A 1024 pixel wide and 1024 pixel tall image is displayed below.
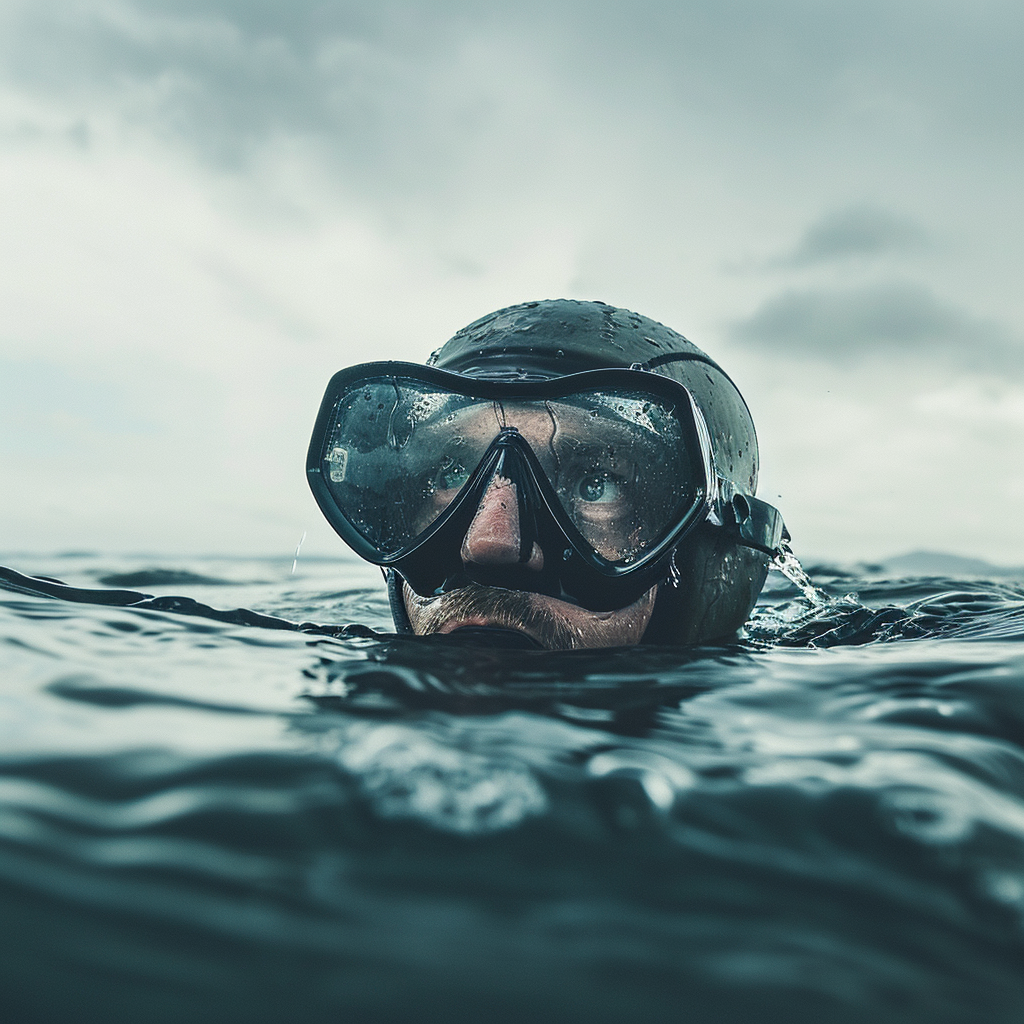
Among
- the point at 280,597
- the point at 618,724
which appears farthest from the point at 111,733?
the point at 280,597

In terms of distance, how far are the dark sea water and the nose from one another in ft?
2.42

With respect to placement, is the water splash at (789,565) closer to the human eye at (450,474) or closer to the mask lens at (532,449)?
the mask lens at (532,449)

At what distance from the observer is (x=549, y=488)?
224cm

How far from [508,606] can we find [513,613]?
0.03m

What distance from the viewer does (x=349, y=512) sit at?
261 cm

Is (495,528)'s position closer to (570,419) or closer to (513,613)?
(513,613)

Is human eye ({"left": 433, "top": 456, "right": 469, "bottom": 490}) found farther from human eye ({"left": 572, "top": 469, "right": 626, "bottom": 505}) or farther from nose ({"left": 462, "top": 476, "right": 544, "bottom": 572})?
human eye ({"left": 572, "top": 469, "right": 626, "bottom": 505})

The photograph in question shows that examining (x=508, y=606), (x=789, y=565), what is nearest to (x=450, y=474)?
(x=508, y=606)

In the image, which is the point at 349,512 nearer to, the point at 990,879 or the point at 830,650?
the point at 830,650

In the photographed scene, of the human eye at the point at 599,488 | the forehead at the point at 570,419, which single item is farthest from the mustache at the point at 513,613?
the forehead at the point at 570,419

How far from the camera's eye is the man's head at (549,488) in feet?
7.19

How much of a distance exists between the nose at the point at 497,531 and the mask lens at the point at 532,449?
4.7 inches

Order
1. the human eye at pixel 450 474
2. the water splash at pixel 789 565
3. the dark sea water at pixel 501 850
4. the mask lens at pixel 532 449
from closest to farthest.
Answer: the dark sea water at pixel 501 850 → the mask lens at pixel 532 449 → the human eye at pixel 450 474 → the water splash at pixel 789 565

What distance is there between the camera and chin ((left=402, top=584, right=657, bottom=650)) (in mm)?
2152
